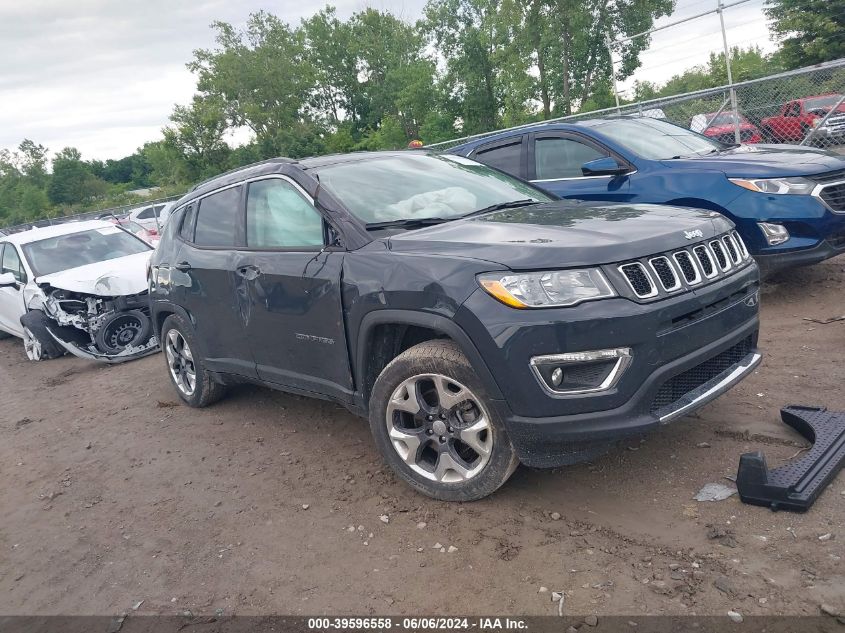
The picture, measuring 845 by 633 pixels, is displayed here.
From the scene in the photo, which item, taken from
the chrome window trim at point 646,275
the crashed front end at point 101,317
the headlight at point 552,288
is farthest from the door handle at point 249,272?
the crashed front end at point 101,317

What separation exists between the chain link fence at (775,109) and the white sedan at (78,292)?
14.6 feet

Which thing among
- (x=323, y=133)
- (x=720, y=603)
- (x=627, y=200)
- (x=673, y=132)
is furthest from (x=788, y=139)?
(x=323, y=133)

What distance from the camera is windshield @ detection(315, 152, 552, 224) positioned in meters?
3.95

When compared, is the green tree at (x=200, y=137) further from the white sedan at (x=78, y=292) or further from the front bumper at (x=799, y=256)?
the front bumper at (x=799, y=256)

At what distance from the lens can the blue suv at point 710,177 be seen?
18.8 ft

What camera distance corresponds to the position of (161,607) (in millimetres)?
3033

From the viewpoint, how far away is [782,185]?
5762 millimetres

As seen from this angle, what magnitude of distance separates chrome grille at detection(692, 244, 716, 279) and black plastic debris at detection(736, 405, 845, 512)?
859 mm

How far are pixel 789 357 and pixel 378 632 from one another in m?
3.62

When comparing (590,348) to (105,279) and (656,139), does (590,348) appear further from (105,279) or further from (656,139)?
(105,279)

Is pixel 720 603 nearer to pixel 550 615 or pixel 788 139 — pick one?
pixel 550 615

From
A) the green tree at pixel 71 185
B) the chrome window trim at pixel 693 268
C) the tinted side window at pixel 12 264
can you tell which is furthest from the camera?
the green tree at pixel 71 185

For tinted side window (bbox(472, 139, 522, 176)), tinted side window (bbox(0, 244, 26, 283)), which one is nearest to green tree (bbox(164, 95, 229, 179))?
tinted side window (bbox(0, 244, 26, 283))

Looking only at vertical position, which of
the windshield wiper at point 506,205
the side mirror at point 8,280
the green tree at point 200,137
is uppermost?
the green tree at point 200,137
